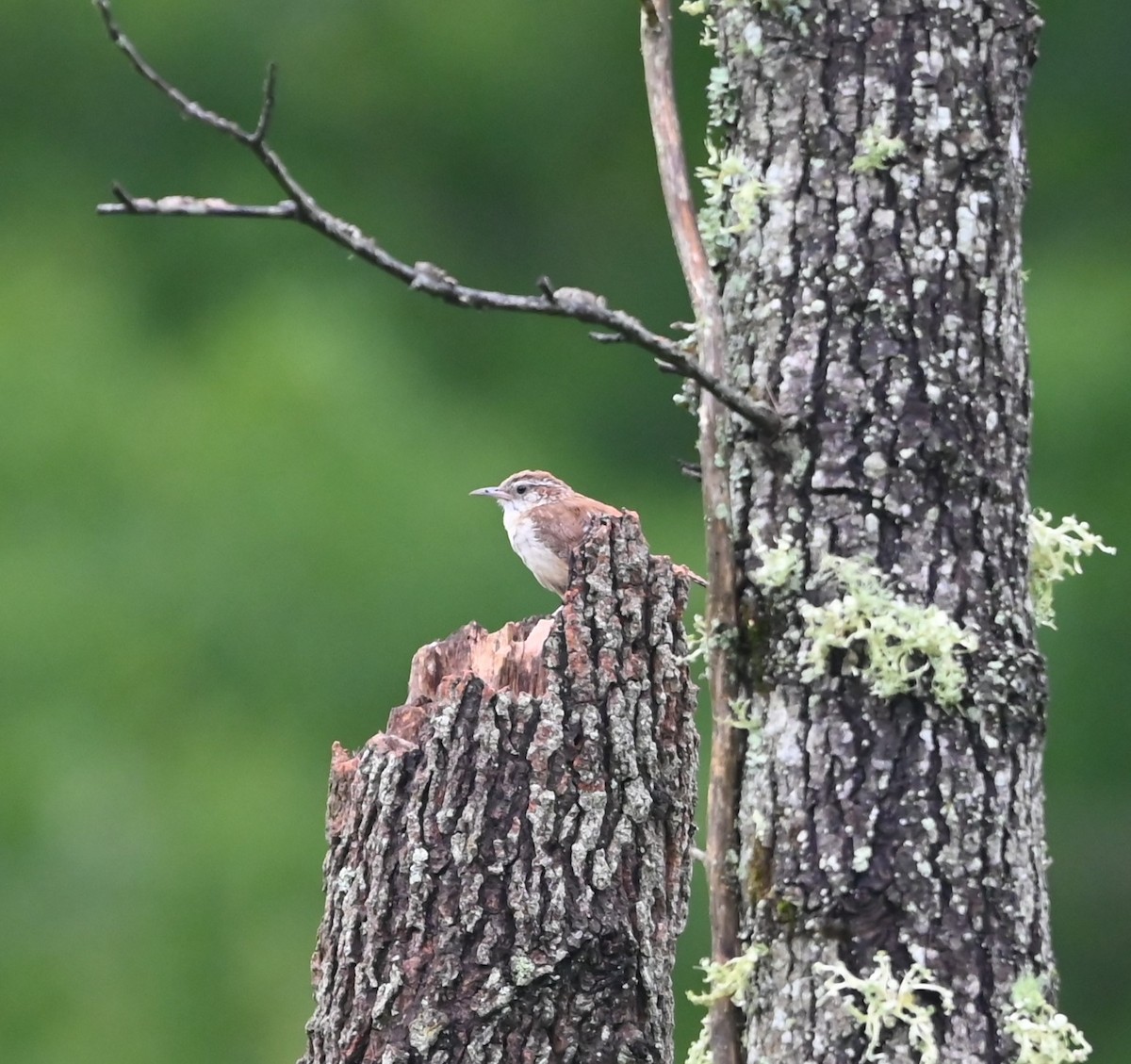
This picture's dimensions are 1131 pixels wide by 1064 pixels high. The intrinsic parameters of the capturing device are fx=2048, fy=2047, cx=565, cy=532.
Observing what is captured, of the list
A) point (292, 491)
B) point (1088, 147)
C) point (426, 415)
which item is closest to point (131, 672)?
point (292, 491)

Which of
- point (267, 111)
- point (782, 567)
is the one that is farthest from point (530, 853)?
point (267, 111)

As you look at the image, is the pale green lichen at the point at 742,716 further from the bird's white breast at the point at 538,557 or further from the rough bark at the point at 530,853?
the bird's white breast at the point at 538,557

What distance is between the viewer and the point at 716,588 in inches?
155

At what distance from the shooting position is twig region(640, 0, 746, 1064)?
3891 millimetres

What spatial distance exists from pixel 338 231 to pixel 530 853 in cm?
149

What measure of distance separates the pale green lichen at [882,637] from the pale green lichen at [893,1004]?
1.61ft

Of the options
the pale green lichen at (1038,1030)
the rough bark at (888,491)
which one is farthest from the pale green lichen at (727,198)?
the pale green lichen at (1038,1030)

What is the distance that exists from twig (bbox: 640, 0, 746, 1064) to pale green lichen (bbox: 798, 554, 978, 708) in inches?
8.1

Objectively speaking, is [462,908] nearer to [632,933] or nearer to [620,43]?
[632,933]

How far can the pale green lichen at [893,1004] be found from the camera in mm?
3625

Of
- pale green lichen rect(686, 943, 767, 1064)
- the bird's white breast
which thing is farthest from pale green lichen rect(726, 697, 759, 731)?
the bird's white breast

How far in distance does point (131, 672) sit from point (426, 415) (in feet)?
7.44

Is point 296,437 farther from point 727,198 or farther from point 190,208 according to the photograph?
point 190,208

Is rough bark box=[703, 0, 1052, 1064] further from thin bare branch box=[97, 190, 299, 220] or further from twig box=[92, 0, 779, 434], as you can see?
thin bare branch box=[97, 190, 299, 220]
